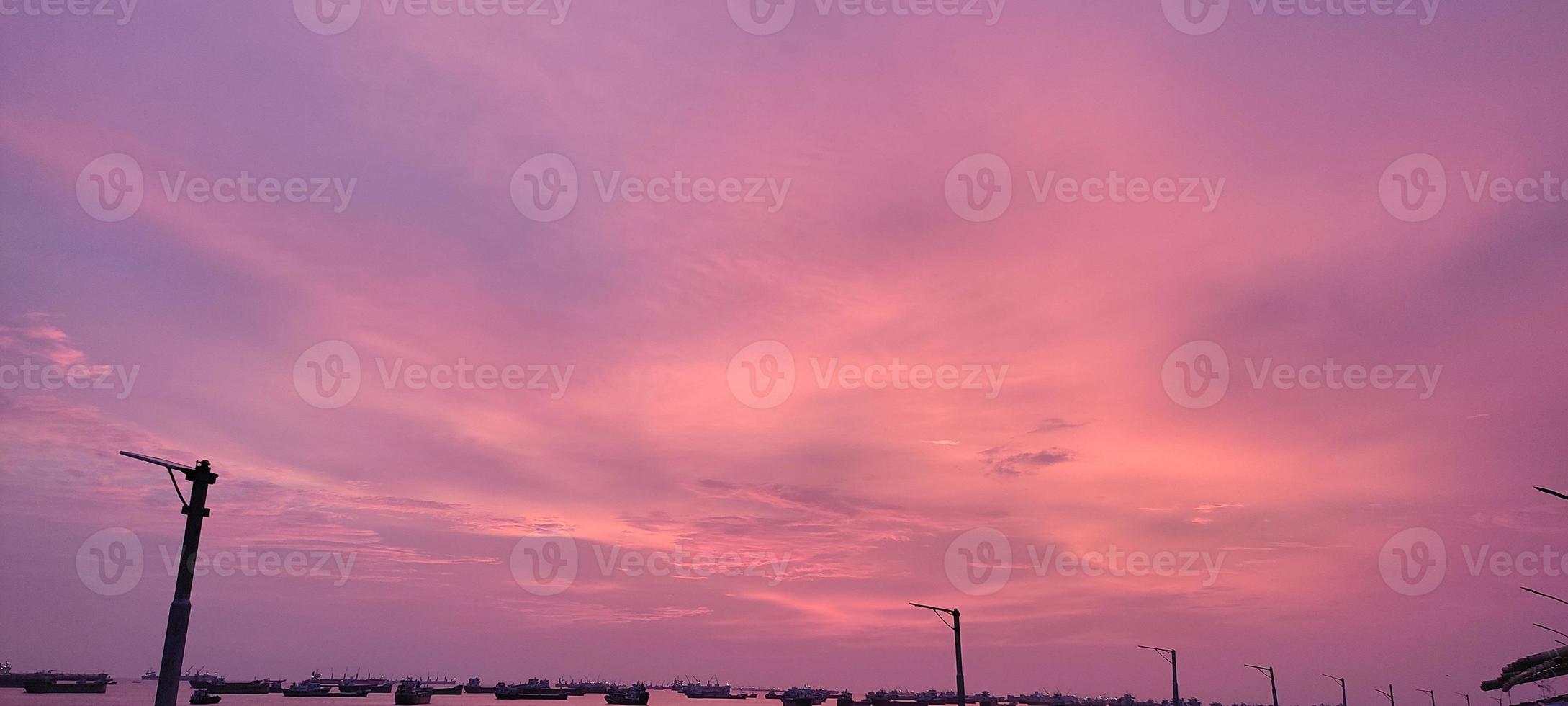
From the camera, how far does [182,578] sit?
2116 cm

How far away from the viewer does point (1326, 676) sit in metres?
101

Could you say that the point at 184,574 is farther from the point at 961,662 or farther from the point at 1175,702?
the point at 1175,702

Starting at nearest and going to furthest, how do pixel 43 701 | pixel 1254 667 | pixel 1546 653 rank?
pixel 1546 653 → pixel 1254 667 → pixel 43 701

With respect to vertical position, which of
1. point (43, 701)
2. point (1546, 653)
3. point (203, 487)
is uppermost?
point (203, 487)

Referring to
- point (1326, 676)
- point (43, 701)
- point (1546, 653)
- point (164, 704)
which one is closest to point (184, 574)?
point (164, 704)

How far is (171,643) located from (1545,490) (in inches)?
1344

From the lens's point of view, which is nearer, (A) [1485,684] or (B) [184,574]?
(B) [184,574]

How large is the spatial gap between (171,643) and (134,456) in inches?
185

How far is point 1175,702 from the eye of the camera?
72.6m

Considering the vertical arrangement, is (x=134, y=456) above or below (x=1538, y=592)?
above

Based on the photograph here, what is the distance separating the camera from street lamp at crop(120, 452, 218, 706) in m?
20.6

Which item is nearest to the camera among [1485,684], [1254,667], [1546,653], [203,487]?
[203,487]

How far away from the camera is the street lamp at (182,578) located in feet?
67.6

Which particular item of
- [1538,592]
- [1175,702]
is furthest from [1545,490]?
[1175,702]
